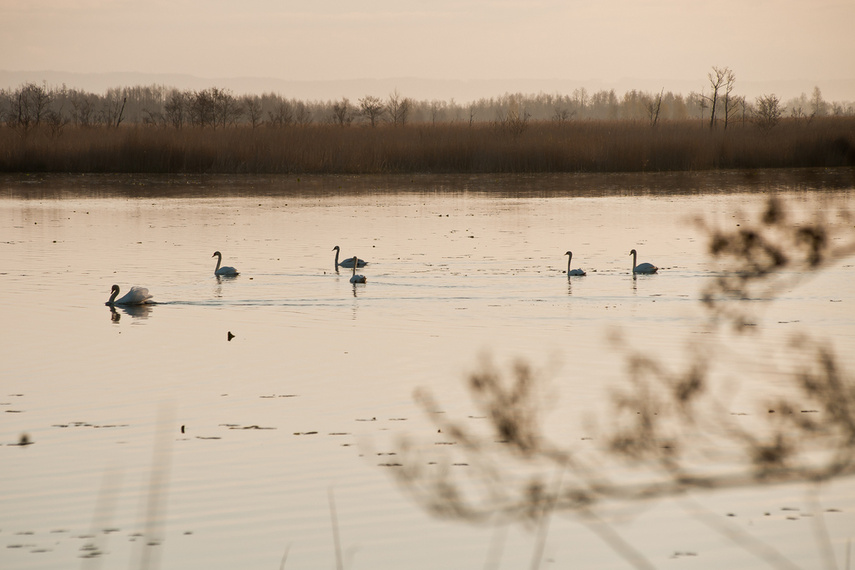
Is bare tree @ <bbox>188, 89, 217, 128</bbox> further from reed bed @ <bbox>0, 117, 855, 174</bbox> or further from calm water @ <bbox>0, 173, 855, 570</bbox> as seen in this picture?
calm water @ <bbox>0, 173, 855, 570</bbox>

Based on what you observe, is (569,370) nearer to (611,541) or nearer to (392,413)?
(392,413)

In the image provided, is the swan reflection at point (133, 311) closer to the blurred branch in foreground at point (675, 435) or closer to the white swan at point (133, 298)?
the white swan at point (133, 298)

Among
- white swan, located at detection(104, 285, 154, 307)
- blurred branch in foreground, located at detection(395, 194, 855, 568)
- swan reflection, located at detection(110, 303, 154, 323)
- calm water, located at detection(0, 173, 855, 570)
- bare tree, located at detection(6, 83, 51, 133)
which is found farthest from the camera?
bare tree, located at detection(6, 83, 51, 133)

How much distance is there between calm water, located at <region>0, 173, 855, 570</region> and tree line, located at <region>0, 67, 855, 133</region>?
74.1 feet

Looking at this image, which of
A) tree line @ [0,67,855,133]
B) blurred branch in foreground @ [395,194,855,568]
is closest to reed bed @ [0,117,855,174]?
tree line @ [0,67,855,133]

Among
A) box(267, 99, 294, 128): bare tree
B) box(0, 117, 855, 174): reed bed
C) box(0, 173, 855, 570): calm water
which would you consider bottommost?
box(0, 173, 855, 570): calm water

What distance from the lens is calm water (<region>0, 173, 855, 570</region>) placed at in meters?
6.07

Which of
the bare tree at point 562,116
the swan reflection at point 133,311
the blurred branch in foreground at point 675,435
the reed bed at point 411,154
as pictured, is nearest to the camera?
the blurred branch in foreground at point 675,435

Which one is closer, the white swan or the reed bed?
the white swan

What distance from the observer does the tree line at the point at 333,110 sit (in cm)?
5625

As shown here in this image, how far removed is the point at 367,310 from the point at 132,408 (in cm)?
559

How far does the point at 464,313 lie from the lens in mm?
13602

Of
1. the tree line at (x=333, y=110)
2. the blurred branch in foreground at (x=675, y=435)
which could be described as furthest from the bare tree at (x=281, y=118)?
the blurred branch in foreground at (x=675, y=435)

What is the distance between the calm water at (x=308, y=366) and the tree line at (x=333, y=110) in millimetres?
22588
